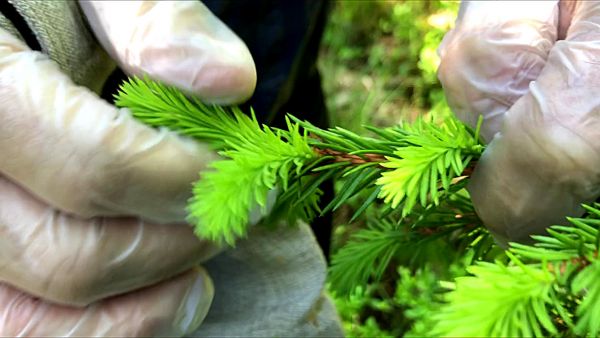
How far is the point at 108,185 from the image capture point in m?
0.61

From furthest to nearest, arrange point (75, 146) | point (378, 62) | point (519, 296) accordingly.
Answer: point (378, 62), point (75, 146), point (519, 296)

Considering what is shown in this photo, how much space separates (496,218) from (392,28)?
204 centimetres

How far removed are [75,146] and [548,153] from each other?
0.45m

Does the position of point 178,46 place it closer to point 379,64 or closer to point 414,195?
point 414,195

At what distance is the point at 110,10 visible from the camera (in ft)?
2.35

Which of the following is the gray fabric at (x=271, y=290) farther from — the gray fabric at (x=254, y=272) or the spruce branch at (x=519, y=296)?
the spruce branch at (x=519, y=296)

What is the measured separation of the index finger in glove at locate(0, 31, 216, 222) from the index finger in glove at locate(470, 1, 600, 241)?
29 centimetres

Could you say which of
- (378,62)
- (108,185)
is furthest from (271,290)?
(378,62)

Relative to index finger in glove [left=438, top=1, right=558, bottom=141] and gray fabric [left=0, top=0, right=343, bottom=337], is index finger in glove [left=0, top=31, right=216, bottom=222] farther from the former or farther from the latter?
index finger in glove [left=438, top=1, right=558, bottom=141]

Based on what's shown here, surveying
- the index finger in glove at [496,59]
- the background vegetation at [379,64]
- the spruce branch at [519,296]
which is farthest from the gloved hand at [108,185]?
the background vegetation at [379,64]

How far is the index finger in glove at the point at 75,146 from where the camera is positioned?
0.61 metres

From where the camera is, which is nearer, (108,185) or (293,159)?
(293,159)

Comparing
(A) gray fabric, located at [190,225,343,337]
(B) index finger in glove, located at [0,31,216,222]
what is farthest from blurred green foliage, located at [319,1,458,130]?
(B) index finger in glove, located at [0,31,216,222]

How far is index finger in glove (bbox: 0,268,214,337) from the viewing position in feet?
2.35
